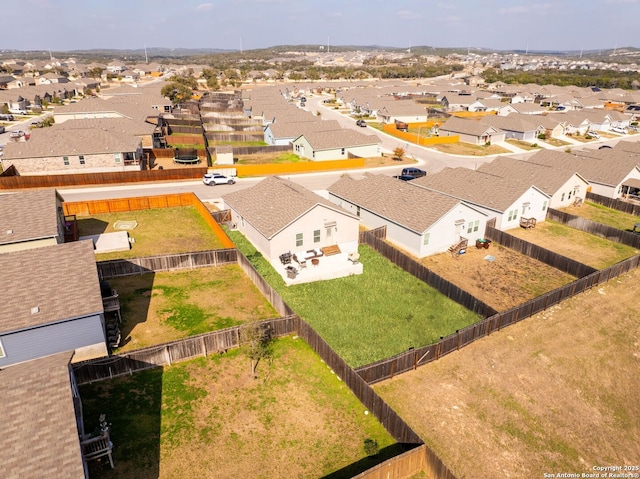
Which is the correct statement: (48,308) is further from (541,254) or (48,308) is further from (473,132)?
(473,132)

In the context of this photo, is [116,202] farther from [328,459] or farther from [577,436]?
[577,436]

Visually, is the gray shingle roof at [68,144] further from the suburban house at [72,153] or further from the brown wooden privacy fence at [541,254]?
the brown wooden privacy fence at [541,254]

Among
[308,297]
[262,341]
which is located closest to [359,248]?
[308,297]

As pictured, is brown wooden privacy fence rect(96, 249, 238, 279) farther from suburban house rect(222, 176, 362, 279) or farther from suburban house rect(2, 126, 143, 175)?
suburban house rect(2, 126, 143, 175)

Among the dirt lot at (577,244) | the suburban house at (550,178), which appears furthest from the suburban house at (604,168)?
the dirt lot at (577,244)

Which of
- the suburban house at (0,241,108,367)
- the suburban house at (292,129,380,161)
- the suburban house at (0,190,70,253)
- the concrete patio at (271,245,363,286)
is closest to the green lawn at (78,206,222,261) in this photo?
the suburban house at (0,190,70,253)

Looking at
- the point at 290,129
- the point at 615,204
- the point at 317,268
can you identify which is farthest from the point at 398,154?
the point at 317,268
